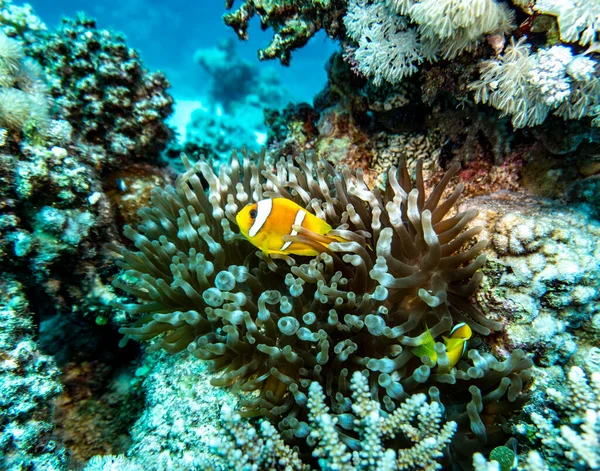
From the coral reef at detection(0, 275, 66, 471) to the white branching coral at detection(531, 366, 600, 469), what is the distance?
8.70ft

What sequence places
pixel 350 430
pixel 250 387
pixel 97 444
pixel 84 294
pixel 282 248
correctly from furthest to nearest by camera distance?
pixel 84 294 < pixel 97 444 < pixel 282 248 < pixel 250 387 < pixel 350 430

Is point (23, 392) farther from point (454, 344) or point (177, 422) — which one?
point (454, 344)

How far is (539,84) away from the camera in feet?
6.67

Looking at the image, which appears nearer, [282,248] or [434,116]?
[282,248]

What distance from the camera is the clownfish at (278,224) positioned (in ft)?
6.86

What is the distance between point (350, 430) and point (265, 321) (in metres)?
0.70

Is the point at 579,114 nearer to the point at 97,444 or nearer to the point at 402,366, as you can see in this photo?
the point at 402,366

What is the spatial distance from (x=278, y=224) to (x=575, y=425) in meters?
1.68

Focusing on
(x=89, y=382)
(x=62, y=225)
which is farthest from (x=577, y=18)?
(x=89, y=382)

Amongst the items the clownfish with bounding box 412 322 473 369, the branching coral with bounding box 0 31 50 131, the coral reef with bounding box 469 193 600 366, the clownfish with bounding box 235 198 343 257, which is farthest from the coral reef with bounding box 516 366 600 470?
the branching coral with bounding box 0 31 50 131

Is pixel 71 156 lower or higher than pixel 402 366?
higher

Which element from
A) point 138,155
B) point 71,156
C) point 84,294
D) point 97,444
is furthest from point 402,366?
point 138,155

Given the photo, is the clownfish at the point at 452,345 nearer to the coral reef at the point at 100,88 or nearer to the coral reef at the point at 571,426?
the coral reef at the point at 571,426

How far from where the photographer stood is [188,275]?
2.28 m
